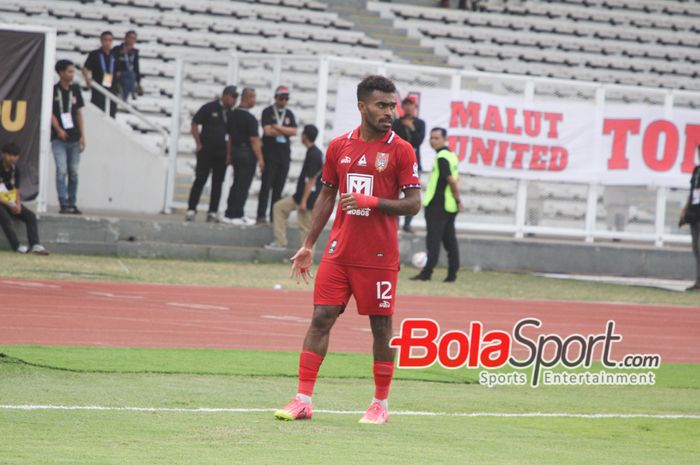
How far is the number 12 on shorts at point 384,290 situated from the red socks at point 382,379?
1.47 feet

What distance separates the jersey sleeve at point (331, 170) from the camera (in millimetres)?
8797

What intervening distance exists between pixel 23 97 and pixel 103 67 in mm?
4012

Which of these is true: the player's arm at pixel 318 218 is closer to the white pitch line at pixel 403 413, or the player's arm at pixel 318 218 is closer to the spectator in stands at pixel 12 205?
the white pitch line at pixel 403 413

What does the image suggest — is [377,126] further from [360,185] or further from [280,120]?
[280,120]

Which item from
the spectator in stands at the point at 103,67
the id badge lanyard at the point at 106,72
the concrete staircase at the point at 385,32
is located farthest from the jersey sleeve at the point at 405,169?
the concrete staircase at the point at 385,32

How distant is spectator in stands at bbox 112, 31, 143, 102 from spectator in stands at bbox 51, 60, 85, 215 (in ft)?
12.2

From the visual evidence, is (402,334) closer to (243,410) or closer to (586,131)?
(243,410)

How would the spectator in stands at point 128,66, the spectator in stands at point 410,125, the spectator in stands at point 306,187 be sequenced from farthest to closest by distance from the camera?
the spectator in stands at point 128,66, the spectator in stands at point 410,125, the spectator in stands at point 306,187

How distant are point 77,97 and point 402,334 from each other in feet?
40.1

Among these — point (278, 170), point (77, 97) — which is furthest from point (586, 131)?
point (77, 97)

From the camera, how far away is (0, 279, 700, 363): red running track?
12891 millimetres

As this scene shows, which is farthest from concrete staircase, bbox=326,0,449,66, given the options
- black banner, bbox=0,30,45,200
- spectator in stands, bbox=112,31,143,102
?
black banner, bbox=0,30,45,200

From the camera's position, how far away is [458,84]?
23969 millimetres

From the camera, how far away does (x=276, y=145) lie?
73.3 feet
